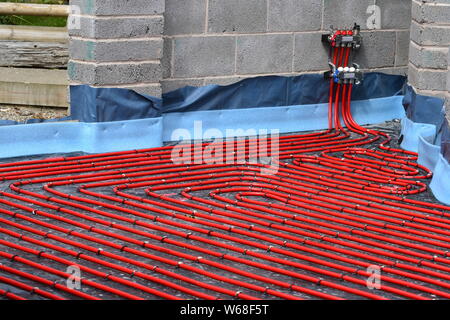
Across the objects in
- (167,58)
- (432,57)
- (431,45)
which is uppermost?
(431,45)

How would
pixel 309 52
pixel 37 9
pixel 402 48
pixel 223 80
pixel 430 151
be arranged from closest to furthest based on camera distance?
pixel 430 151
pixel 223 80
pixel 309 52
pixel 402 48
pixel 37 9

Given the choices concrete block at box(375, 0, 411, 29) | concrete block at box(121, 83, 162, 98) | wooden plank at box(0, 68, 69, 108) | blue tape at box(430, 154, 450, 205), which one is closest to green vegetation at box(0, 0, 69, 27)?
wooden plank at box(0, 68, 69, 108)

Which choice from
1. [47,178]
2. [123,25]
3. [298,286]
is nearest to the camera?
[298,286]

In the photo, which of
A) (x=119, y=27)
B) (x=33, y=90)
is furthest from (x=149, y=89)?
(x=33, y=90)

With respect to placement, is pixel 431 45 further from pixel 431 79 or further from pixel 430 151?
pixel 430 151

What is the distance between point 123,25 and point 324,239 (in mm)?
2905

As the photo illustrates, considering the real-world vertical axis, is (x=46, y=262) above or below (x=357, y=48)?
below

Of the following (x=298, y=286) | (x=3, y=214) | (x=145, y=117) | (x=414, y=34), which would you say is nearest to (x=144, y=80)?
(x=145, y=117)

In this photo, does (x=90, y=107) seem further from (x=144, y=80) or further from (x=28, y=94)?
(x=28, y=94)

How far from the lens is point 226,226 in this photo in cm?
689

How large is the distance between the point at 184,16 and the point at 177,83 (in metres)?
0.64

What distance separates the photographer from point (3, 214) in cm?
705

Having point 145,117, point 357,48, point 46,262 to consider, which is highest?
point 357,48

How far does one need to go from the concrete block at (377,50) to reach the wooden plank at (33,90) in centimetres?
332
